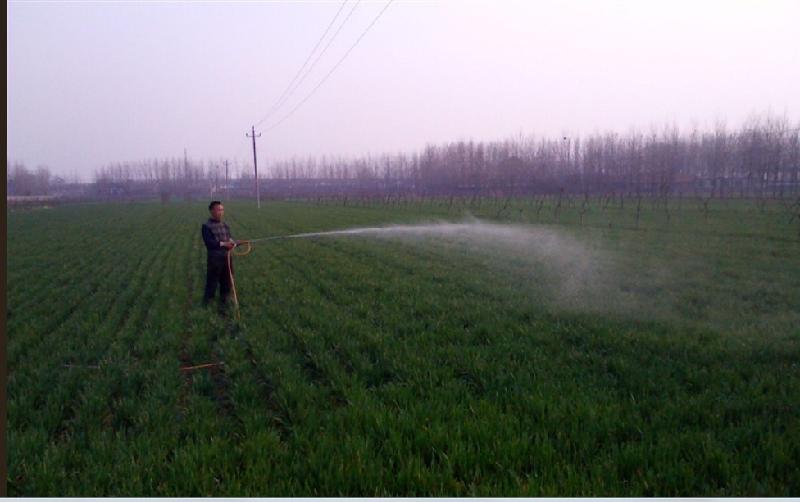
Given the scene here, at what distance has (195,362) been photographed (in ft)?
21.8

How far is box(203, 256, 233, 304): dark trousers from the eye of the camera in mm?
9758

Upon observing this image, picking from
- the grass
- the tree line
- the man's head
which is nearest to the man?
the man's head

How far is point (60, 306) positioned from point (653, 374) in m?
10.1

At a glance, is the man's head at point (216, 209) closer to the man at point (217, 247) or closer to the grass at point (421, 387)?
the man at point (217, 247)

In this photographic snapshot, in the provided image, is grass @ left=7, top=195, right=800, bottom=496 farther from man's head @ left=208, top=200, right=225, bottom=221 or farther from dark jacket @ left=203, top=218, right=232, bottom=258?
man's head @ left=208, top=200, right=225, bottom=221

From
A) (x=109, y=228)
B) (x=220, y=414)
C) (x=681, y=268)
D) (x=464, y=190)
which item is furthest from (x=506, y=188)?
(x=220, y=414)

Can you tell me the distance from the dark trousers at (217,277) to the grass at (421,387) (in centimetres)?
45

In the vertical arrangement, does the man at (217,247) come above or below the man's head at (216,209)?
below

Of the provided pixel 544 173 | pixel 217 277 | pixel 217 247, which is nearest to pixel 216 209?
pixel 217 247

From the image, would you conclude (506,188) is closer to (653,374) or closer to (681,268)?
(681,268)

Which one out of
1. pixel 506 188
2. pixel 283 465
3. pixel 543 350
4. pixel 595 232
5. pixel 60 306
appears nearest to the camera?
pixel 283 465

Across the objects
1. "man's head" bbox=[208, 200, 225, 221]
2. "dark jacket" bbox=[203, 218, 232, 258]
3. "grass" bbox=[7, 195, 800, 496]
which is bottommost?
"grass" bbox=[7, 195, 800, 496]

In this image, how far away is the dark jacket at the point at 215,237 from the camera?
377 inches

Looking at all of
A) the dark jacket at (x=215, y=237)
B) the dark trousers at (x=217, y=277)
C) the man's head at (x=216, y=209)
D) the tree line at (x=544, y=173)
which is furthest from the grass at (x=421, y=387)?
the tree line at (x=544, y=173)
